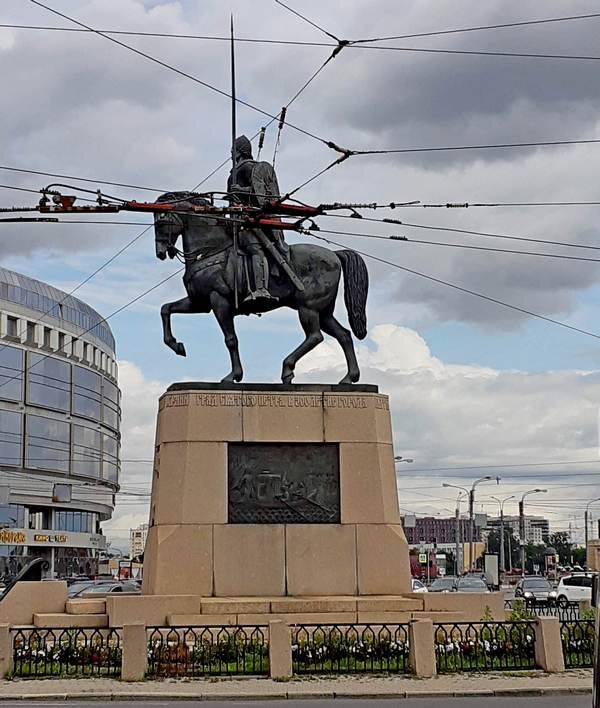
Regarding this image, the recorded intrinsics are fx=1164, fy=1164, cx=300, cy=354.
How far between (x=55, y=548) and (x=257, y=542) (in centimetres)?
7967

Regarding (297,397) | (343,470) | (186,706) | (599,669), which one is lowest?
(186,706)

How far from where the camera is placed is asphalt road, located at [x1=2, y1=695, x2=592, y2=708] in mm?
15320

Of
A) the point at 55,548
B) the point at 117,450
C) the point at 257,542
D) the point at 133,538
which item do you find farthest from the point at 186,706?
the point at 133,538

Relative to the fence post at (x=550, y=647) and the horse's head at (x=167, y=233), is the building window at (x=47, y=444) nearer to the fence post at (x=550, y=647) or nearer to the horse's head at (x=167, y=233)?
the horse's head at (x=167, y=233)

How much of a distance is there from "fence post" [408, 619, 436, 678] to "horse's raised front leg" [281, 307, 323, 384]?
713 cm

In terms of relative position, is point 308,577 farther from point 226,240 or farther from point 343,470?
point 226,240

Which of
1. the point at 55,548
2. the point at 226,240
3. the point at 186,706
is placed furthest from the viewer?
the point at 55,548

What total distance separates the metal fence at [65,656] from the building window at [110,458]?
89076 mm

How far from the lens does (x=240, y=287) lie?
2309 cm

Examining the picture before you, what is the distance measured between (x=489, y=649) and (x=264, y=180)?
9953 mm

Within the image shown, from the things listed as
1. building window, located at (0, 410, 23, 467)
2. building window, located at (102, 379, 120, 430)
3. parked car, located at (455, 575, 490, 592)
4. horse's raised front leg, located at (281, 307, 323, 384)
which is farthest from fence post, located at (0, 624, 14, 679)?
building window, located at (102, 379, 120, 430)

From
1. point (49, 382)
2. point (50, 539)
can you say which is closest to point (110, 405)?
point (49, 382)

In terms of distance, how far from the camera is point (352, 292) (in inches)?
955

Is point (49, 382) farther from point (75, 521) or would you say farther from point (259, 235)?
point (259, 235)
